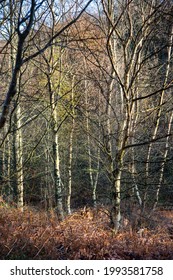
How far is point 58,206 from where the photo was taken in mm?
7887

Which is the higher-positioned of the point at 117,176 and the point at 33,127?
the point at 33,127

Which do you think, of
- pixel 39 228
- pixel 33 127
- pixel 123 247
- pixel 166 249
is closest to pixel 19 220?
pixel 39 228

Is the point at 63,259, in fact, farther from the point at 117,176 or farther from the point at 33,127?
the point at 33,127

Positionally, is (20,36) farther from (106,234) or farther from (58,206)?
(58,206)

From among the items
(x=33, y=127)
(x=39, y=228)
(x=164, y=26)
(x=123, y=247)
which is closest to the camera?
(x=123, y=247)

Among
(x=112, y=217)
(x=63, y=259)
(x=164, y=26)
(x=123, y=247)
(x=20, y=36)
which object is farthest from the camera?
(x=164, y=26)

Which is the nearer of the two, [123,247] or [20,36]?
[20,36]

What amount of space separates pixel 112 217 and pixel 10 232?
1.77m

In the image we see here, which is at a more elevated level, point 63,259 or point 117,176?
point 117,176

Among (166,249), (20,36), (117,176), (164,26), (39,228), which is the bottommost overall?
(166,249)

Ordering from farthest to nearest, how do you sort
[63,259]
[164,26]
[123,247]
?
[164,26]
[123,247]
[63,259]

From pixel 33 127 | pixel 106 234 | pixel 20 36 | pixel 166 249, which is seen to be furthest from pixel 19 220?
pixel 33 127

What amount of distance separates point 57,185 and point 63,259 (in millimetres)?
3960

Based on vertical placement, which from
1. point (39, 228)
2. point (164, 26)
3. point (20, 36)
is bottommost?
point (39, 228)
